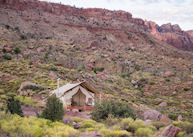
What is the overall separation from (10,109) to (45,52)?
1921 inches

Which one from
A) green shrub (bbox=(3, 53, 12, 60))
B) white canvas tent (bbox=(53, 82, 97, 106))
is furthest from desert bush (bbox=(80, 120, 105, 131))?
green shrub (bbox=(3, 53, 12, 60))

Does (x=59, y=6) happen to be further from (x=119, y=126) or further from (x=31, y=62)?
(x=119, y=126)

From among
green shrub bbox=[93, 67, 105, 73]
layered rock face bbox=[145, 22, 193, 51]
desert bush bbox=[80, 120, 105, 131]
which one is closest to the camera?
desert bush bbox=[80, 120, 105, 131]

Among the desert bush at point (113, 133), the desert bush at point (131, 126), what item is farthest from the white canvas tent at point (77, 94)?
the desert bush at point (113, 133)

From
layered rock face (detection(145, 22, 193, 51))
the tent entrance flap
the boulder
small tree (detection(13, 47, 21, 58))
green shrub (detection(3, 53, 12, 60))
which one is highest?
layered rock face (detection(145, 22, 193, 51))

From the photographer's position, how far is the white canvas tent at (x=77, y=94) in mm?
36719

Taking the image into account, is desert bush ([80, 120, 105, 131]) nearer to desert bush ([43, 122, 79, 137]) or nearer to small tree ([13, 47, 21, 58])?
desert bush ([43, 122, 79, 137])

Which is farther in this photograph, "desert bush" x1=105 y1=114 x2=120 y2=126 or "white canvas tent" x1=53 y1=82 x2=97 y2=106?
"white canvas tent" x1=53 y1=82 x2=97 y2=106

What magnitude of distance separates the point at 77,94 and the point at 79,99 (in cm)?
48

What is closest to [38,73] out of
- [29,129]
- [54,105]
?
[54,105]

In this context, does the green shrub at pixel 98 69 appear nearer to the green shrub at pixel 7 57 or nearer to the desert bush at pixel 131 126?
the green shrub at pixel 7 57

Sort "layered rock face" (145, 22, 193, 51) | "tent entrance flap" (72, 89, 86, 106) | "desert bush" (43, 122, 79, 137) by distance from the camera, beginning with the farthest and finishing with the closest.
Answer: "layered rock face" (145, 22, 193, 51), "tent entrance flap" (72, 89, 86, 106), "desert bush" (43, 122, 79, 137)

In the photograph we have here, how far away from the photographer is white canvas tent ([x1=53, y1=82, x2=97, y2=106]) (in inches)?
1446

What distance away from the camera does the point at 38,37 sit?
284 feet
